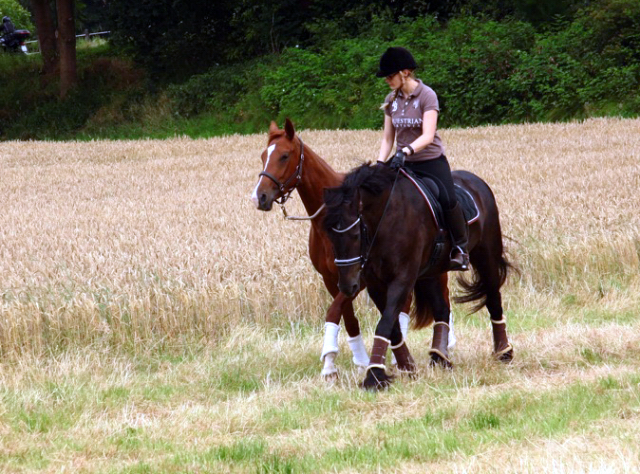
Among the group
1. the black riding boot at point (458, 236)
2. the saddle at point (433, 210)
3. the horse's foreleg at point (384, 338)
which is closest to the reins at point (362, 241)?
the saddle at point (433, 210)

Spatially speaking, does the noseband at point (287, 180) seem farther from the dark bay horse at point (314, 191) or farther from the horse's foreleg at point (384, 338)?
the horse's foreleg at point (384, 338)

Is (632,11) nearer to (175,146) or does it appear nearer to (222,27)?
(175,146)

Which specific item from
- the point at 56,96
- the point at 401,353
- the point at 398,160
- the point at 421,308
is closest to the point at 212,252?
the point at 421,308

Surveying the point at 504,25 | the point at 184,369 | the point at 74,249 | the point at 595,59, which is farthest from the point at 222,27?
the point at 184,369

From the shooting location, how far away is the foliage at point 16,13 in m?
57.1

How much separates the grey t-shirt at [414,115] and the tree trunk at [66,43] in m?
31.0

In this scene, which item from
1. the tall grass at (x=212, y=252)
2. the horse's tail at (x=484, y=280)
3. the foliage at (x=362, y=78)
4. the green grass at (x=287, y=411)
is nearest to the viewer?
the green grass at (x=287, y=411)

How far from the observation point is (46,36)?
4119cm

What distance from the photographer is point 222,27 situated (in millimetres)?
39188

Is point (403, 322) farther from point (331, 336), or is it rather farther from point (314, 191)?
point (314, 191)

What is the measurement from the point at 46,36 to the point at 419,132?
36.2 metres

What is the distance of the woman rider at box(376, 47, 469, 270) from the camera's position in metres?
7.37

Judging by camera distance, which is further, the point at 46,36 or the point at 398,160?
the point at 46,36

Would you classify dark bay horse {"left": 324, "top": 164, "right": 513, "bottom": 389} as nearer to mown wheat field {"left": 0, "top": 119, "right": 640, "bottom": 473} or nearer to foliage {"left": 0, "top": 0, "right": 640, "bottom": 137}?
mown wheat field {"left": 0, "top": 119, "right": 640, "bottom": 473}
